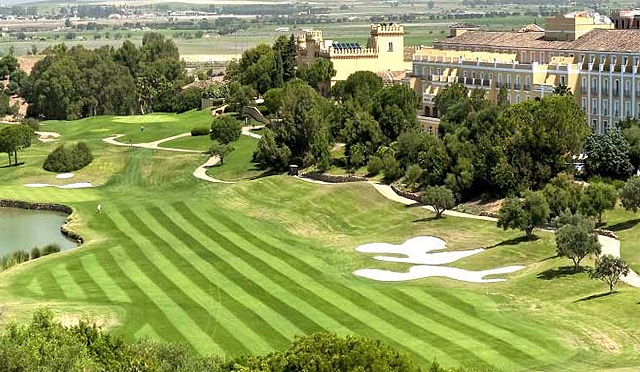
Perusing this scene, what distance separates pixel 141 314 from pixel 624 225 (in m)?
25.9

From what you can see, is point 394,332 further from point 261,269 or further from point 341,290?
point 261,269

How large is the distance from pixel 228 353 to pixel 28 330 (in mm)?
9302

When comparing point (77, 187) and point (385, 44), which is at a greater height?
point (385, 44)

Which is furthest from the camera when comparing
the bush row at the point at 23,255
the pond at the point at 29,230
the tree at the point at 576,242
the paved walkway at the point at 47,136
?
the paved walkway at the point at 47,136

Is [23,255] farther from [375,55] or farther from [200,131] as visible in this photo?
[375,55]

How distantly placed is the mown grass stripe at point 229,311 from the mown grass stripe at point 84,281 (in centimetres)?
436

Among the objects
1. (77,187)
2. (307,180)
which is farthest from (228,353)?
(77,187)

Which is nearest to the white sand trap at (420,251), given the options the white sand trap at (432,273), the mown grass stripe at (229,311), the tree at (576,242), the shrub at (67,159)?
the white sand trap at (432,273)

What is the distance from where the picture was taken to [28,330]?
43.0 metres

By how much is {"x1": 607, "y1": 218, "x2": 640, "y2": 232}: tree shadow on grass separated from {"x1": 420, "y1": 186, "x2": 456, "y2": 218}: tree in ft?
33.7

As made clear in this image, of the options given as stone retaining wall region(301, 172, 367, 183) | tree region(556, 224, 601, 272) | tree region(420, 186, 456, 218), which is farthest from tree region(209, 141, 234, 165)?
tree region(556, 224, 601, 272)

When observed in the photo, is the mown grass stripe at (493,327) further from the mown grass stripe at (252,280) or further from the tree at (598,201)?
the tree at (598,201)

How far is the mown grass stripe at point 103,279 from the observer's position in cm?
6069

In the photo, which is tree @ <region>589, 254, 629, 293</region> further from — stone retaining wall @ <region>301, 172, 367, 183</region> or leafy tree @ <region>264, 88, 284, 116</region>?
leafy tree @ <region>264, 88, 284, 116</region>
